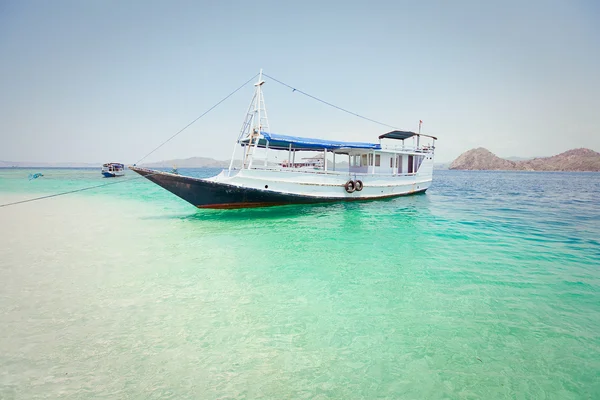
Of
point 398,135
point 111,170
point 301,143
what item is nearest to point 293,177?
point 301,143

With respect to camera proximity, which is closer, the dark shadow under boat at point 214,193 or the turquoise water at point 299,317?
the turquoise water at point 299,317

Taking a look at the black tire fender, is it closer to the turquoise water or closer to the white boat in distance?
the white boat in distance

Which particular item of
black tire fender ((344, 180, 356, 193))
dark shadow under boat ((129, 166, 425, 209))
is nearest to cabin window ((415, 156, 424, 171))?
black tire fender ((344, 180, 356, 193))

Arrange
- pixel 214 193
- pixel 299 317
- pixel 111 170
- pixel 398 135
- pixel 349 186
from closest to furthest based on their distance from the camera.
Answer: pixel 299 317, pixel 214 193, pixel 349 186, pixel 398 135, pixel 111 170

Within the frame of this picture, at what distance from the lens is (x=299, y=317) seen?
16.1 ft

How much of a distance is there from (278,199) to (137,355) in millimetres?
11598

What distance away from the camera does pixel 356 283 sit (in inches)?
251

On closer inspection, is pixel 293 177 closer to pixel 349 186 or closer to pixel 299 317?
pixel 349 186

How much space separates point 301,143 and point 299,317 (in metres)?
12.0

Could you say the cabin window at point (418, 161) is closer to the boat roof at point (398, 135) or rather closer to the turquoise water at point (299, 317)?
the boat roof at point (398, 135)

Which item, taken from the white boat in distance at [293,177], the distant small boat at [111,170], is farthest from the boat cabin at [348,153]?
the distant small boat at [111,170]

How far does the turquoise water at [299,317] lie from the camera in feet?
11.2

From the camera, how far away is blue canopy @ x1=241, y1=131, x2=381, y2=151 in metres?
14.8

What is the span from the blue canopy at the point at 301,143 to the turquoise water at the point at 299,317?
20.4 ft
